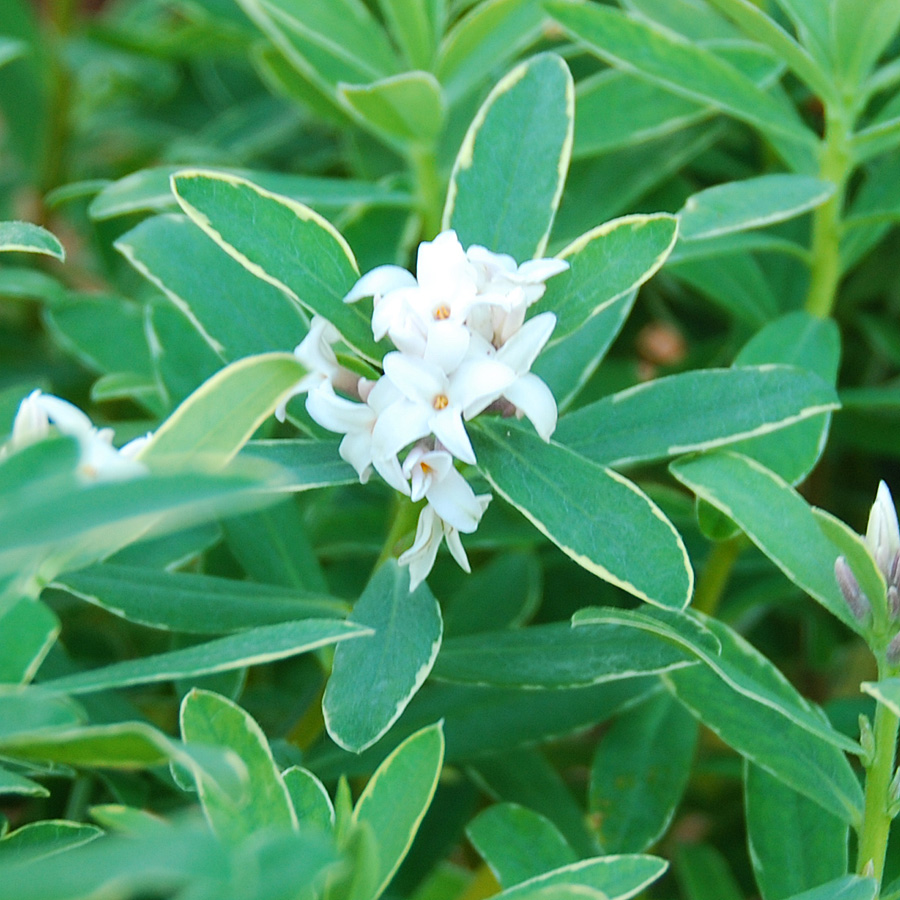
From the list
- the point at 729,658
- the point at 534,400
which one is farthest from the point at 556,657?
the point at 534,400

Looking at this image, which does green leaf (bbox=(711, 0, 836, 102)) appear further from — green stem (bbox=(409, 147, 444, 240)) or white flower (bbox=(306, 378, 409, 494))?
white flower (bbox=(306, 378, 409, 494))

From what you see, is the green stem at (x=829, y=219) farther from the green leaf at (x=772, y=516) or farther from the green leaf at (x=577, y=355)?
the green leaf at (x=772, y=516)

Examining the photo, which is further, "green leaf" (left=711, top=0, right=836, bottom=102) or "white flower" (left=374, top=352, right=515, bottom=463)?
"green leaf" (left=711, top=0, right=836, bottom=102)

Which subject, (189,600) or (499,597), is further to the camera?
(499,597)

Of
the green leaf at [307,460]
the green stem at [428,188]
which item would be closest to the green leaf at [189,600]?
the green leaf at [307,460]

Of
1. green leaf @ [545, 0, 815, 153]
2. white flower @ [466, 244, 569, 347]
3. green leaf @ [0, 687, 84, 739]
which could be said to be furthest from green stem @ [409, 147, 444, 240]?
green leaf @ [0, 687, 84, 739]

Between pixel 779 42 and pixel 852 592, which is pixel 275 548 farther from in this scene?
pixel 779 42
